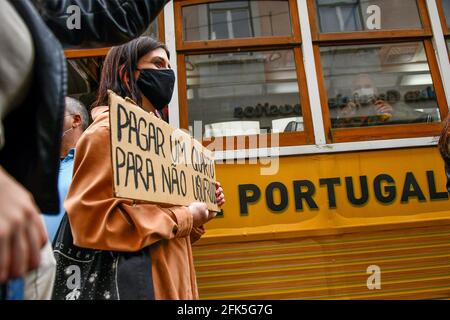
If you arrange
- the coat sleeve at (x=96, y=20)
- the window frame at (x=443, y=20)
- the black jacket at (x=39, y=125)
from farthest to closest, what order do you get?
the window frame at (x=443, y=20) → the coat sleeve at (x=96, y=20) → the black jacket at (x=39, y=125)

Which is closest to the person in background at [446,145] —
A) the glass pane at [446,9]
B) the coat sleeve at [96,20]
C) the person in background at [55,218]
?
the glass pane at [446,9]

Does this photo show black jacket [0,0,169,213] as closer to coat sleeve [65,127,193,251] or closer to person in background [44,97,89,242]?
coat sleeve [65,127,193,251]

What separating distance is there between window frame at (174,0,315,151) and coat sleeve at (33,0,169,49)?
1733 millimetres

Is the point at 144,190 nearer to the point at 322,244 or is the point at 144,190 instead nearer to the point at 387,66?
the point at 322,244

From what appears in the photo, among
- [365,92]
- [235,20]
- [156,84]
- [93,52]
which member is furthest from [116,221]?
[365,92]

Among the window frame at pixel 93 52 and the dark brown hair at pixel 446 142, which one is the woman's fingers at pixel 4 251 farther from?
the window frame at pixel 93 52

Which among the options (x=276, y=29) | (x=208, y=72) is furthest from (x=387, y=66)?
(x=208, y=72)

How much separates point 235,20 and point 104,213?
2354mm

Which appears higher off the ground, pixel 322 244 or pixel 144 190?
pixel 144 190

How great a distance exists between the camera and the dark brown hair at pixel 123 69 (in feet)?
5.31

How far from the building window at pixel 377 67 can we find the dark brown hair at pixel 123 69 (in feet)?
5.49

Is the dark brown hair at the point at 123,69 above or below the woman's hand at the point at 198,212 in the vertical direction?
above
